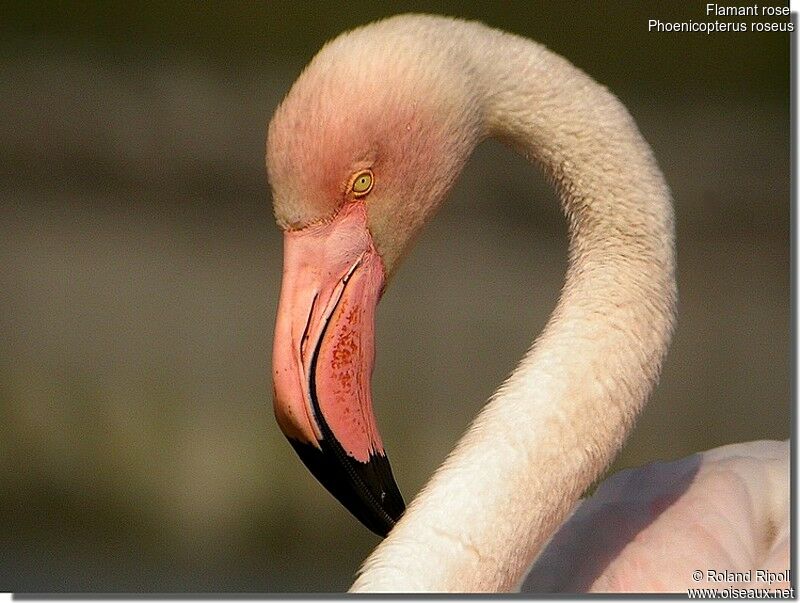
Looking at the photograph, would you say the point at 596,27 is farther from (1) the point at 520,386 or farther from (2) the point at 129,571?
(2) the point at 129,571

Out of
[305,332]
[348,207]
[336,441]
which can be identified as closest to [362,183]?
[348,207]

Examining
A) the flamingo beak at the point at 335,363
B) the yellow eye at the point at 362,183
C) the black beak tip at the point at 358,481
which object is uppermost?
the yellow eye at the point at 362,183

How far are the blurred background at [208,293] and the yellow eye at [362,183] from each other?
32.0 inches

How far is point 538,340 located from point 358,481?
0.38 meters

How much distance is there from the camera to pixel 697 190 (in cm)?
Answer: 277

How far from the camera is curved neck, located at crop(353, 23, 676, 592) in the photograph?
1.64 m

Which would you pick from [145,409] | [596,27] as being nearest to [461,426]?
[145,409]

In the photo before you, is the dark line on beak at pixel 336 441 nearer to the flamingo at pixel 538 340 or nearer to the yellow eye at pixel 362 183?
the flamingo at pixel 538 340

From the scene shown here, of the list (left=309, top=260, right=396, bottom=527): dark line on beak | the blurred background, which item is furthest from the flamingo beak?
the blurred background

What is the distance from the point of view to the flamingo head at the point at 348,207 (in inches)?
62.5

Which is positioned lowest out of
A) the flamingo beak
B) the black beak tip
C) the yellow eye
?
the black beak tip

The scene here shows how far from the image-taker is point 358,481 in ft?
5.43

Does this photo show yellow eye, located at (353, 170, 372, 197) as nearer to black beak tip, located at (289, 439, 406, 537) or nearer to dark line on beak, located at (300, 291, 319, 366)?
dark line on beak, located at (300, 291, 319, 366)

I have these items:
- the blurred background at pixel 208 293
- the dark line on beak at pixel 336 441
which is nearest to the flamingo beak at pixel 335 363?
the dark line on beak at pixel 336 441
